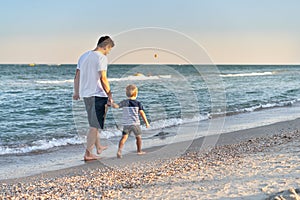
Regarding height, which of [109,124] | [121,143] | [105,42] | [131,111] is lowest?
[109,124]

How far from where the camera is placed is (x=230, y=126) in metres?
12.5

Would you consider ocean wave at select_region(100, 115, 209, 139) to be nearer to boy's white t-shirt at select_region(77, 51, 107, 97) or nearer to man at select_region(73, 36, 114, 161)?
man at select_region(73, 36, 114, 161)

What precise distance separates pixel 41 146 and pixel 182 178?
5305 mm

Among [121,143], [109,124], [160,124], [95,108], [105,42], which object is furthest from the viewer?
[160,124]

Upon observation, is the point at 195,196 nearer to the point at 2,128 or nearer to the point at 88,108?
the point at 88,108

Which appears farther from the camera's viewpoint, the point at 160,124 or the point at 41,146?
the point at 160,124

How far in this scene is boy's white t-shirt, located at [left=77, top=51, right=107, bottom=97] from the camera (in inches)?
264

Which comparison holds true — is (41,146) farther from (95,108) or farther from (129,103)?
(129,103)

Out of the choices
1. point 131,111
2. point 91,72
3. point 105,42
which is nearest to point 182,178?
point 131,111

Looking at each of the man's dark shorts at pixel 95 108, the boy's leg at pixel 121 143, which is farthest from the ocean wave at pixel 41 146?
the man's dark shorts at pixel 95 108

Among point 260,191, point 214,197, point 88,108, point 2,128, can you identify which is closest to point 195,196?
point 214,197

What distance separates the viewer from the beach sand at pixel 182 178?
463 cm

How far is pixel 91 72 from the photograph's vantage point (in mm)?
6727

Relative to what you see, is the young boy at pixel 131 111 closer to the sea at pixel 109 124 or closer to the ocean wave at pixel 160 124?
the sea at pixel 109 124
